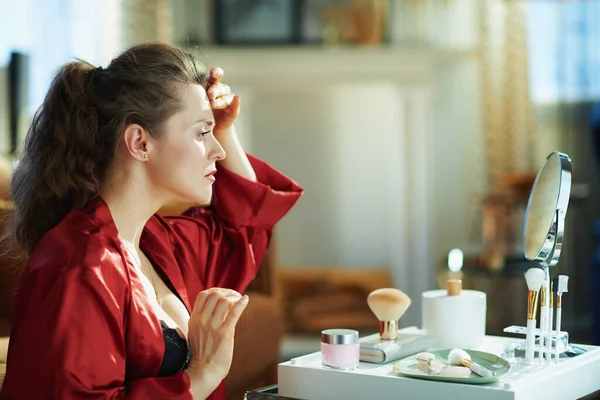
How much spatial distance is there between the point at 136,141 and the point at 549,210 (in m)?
0.67

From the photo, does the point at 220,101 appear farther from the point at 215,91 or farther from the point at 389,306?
the point at 389,306

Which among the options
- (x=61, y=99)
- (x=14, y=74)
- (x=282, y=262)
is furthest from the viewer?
(x=282, y=262)

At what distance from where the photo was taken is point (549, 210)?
4.65 ft

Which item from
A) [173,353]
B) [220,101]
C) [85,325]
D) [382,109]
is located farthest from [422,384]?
[382,109]

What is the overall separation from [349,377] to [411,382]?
0.10 metres

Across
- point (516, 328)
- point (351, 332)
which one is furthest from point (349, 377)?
point (516, 328)

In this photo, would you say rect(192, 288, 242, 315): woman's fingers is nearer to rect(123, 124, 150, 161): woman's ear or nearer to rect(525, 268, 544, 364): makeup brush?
rect(123, 124, 150, 161): woman's ear

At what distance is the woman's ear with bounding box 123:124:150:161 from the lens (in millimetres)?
1323

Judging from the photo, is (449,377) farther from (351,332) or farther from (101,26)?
(101,26)

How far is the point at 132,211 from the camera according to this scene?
53.7 inches

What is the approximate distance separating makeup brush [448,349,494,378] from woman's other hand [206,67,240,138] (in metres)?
0.56

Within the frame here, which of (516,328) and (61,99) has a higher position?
(61,99)

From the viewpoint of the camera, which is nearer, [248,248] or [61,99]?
[61,99]

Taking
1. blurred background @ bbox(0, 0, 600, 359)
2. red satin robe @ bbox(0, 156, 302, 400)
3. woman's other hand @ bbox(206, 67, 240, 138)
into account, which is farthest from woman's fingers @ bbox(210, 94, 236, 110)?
blurred background @ bbox(0, 0, 600, 359)
